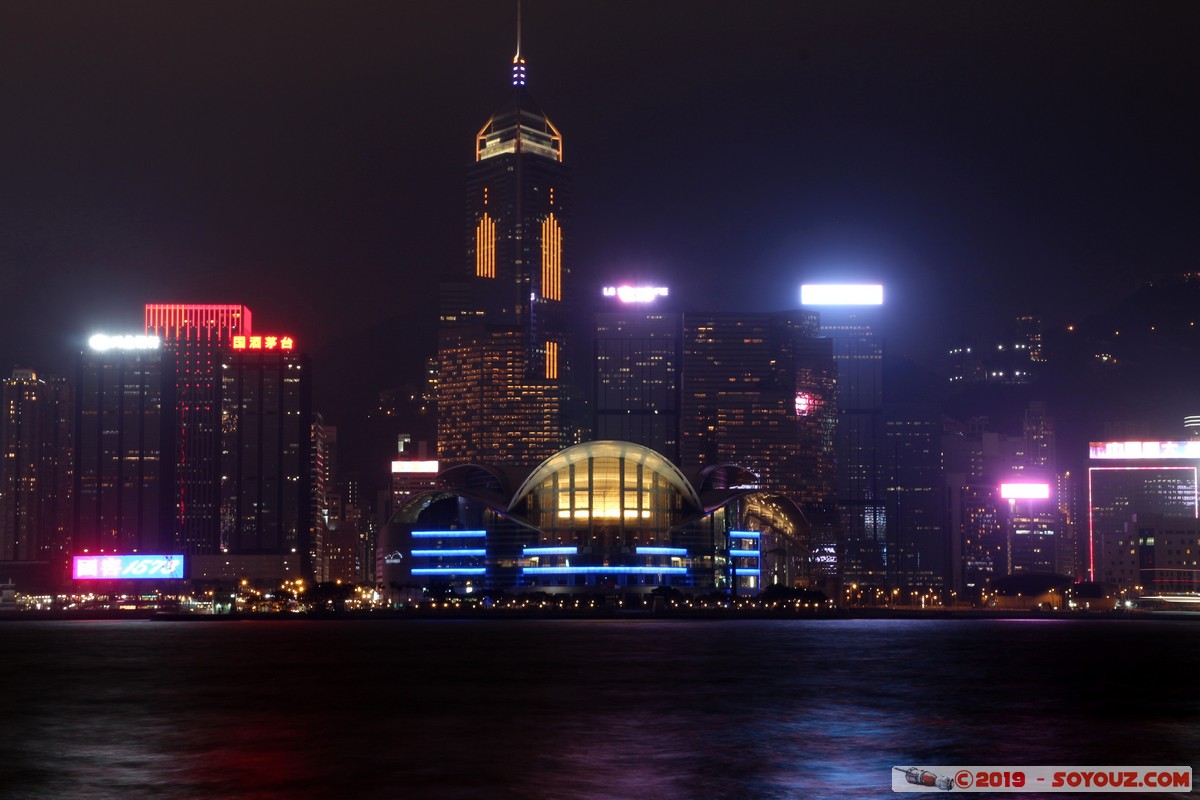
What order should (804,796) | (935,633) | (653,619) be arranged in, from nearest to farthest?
1. (804,796)
2. (935,633)
3. (653,619)

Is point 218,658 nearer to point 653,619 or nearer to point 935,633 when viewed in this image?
point 935,633

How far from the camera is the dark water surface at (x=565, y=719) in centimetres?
4125

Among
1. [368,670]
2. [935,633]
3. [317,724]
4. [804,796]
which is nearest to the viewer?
[804,796]

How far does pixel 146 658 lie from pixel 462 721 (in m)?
54.5

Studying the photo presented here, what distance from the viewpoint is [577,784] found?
39969mm

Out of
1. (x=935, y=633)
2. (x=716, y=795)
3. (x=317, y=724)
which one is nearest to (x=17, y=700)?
(x=317, y=724)

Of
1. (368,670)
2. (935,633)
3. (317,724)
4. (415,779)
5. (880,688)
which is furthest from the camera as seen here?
(935,633)

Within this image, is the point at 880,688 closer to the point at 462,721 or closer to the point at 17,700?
the point at 462,721

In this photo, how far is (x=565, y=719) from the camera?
57938 millimetres

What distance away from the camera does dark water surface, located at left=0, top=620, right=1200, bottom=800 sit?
135ft

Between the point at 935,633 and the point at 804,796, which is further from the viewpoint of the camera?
the point at 935,633

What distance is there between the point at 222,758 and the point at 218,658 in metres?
60.5

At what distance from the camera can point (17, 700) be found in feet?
229

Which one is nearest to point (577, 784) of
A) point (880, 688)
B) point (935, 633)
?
point (880, 688)
